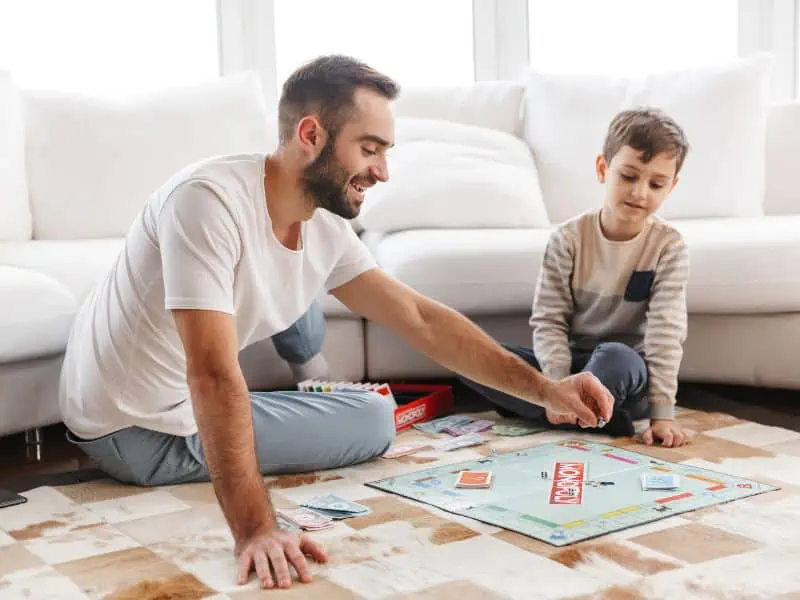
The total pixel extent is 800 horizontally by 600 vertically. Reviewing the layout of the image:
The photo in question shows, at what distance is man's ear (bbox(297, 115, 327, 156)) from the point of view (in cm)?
184

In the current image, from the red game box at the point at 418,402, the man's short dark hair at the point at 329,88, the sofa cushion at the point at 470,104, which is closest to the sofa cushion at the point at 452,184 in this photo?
the sofa cushion at the point at 470,104

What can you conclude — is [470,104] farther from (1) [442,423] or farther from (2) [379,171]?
(2) [379,171]

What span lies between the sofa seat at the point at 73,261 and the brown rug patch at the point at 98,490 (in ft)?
1.60

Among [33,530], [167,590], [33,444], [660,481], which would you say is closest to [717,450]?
[660,481]

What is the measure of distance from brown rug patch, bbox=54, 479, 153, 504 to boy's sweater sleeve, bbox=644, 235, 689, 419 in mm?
1145

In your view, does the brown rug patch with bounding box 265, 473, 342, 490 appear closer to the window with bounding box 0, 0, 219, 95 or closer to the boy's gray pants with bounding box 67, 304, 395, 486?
the boy's gray pants with bounding box 67, 304, 395, 486

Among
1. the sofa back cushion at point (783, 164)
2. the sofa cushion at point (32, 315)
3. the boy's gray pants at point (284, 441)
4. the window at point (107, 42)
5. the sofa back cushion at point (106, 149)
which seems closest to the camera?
the boy's gray pants at point (284, 441)

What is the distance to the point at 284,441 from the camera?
2180 mm

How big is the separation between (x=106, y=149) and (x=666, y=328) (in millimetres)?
1718

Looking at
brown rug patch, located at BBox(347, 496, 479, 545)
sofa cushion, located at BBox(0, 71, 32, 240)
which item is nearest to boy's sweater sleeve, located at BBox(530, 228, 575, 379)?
brown rug patch, located at BBox(347, 496, 479, 545)

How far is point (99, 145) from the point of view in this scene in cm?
321

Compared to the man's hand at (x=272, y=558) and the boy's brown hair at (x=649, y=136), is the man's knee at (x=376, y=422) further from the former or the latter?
the boy's brown hair at (x=649, y=136)

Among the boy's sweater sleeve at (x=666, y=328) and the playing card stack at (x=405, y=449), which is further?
the boy's sweater sleeve at (x=666, y=328)

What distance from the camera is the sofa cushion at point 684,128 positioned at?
3412 mm
